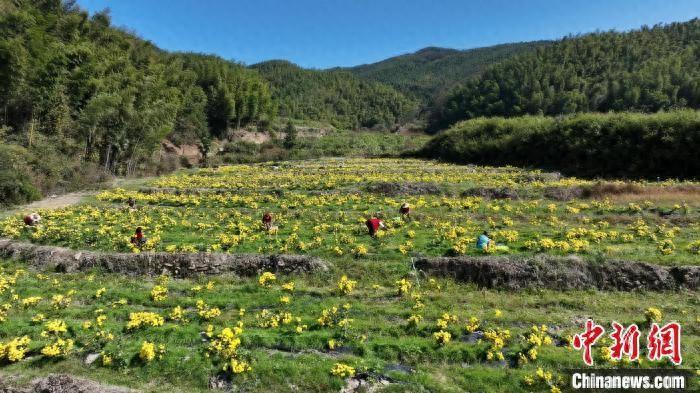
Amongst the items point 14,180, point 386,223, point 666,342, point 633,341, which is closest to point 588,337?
point 633,341

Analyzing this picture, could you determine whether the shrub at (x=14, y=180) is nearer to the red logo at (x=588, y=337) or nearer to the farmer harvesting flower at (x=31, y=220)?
the farmer harvesting flower at (x=31, y=220)

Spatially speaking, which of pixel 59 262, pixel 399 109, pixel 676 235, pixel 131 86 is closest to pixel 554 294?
pixel 676 235

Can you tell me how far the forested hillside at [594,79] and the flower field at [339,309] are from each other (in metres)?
84.2

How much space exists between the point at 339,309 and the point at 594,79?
403ft

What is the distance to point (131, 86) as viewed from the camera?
51625 millimetres

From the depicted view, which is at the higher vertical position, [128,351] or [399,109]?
[399,109]

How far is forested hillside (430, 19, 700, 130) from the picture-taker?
8938 cm

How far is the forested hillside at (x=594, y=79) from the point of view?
3519 inches

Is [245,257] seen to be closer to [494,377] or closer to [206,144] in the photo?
[494,377]

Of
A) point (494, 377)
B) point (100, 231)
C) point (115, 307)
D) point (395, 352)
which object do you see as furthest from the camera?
point (100, 231)

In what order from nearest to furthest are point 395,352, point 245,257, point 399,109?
point 395,352
point 245,257
point 399,109

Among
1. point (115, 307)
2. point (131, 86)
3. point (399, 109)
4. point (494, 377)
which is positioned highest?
point (399, 109)

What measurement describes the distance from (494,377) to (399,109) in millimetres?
189584

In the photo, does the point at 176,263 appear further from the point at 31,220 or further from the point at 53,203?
the point at 53,203
